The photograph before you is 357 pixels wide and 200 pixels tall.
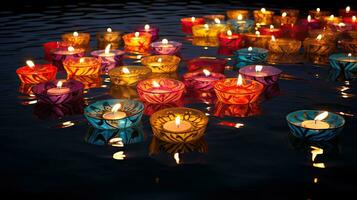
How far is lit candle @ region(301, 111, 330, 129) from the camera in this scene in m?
4.30

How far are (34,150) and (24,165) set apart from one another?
339 mm

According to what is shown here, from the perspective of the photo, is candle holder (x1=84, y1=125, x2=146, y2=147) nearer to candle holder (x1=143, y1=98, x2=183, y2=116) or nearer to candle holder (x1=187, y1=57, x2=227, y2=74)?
candle holder (x1=143, y1=98, x2=183, y2=116)

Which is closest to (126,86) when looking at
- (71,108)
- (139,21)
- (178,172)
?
(71,108)

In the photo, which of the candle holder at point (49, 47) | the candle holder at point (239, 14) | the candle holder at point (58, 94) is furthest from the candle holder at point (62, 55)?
the candle holder at point (239, 14)

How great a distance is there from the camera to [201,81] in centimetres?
579

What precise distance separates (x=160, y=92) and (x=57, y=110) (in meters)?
1.42

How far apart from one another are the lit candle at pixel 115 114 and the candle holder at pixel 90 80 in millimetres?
1845

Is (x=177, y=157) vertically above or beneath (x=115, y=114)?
beneath

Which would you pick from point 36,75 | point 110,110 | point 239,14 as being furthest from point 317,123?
point 239,14

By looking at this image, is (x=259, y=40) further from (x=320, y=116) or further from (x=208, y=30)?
(x=320, y=116)

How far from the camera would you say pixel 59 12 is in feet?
46.8

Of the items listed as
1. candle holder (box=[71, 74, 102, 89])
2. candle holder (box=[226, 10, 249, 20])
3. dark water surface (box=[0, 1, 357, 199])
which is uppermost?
candle holder (box=[226, 10, 249, 20])

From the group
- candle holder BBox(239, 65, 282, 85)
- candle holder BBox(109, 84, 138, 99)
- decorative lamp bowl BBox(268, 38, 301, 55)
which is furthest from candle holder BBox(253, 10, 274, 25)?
candle holder BBox(109, 84, 138, 99)

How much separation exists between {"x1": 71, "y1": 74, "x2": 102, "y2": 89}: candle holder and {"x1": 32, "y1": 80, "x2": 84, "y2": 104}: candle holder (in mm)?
480
